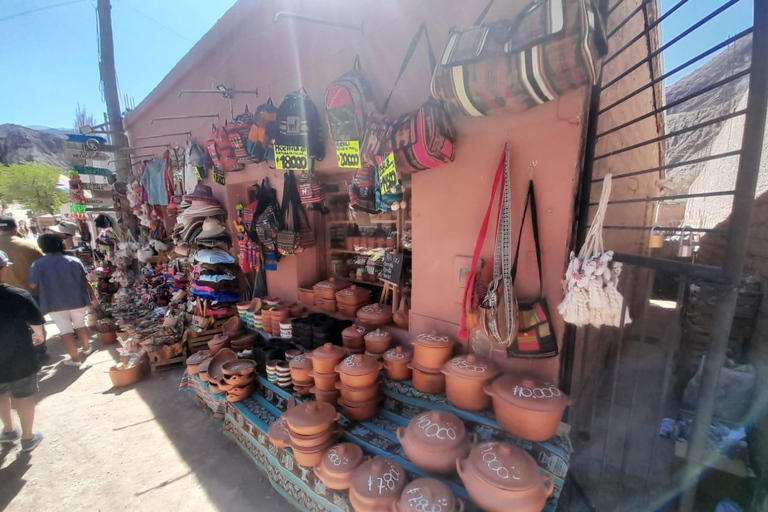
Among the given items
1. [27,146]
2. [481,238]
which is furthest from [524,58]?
[27,146]

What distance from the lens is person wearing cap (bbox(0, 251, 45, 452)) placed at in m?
2.49

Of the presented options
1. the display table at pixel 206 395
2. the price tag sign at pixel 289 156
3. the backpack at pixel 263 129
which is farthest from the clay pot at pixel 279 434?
the backpack at pixel 263 129

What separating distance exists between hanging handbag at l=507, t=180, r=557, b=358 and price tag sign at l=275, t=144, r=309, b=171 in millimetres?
1925

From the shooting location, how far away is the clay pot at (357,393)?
202 centimetres

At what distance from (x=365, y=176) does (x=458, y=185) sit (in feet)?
2.68

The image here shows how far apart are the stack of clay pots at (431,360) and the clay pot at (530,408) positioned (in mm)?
391

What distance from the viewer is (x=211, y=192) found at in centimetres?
415

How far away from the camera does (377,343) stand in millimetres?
2311

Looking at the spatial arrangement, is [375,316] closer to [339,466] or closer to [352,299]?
[352,299]

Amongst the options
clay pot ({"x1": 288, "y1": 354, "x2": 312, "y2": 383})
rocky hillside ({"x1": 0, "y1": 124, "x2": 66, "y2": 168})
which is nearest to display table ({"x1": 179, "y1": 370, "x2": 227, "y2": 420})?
clay pot ({"x1": 288, "y1": 354, "x2": 312, "y2": 383})

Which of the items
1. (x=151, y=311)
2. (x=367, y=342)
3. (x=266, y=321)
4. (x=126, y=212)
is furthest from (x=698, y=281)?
(x=126, y=212)

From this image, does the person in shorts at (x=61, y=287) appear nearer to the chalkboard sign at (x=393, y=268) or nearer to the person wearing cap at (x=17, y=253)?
the person wearing cap at (x=17, y=253)

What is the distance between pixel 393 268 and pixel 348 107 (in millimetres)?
1325

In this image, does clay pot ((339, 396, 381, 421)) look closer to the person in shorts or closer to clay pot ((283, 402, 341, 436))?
clay pot ((283, 402, 341, 436))
